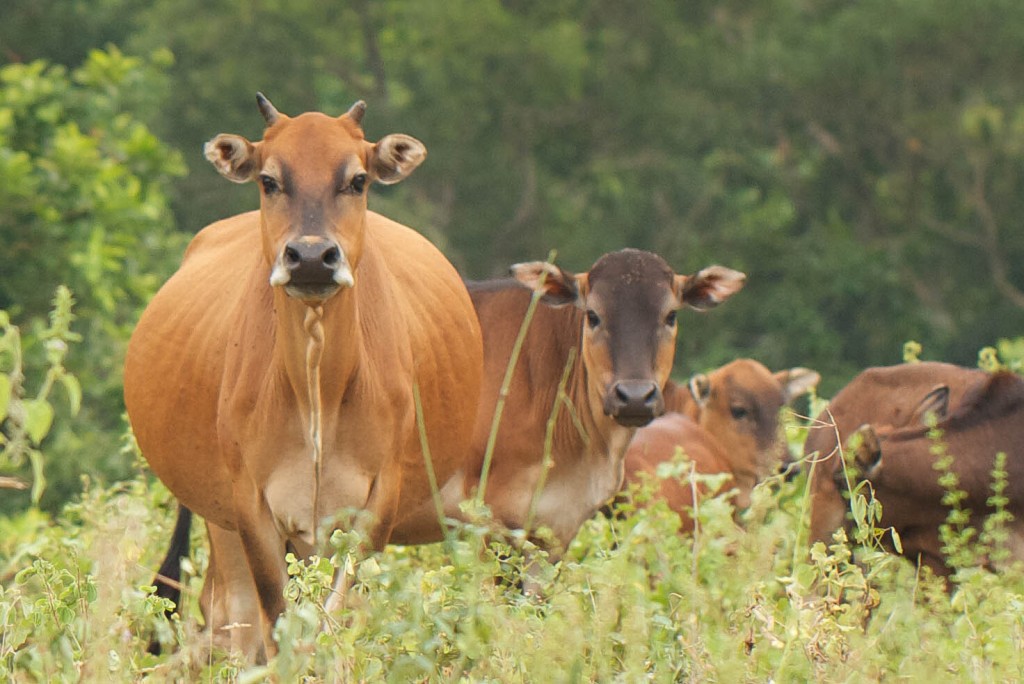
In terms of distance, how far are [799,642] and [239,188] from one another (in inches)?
997

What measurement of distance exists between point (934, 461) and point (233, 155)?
10.00ft

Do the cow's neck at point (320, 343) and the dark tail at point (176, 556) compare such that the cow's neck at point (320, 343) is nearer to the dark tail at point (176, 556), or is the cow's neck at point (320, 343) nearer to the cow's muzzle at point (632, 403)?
the cow's muzzle at point (632, 403)

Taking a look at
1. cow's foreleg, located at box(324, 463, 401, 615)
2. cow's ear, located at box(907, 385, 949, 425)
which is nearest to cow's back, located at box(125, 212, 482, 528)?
cow's foreleg, located at box(324, 463, 401, 615)

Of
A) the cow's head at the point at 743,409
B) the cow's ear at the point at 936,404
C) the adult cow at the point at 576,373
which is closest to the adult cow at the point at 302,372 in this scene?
the adult cow at the point at 576,373

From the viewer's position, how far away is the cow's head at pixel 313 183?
5.22 metres

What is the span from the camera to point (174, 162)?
523 inches

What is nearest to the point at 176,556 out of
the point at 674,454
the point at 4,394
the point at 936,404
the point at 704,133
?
the point at 674,454

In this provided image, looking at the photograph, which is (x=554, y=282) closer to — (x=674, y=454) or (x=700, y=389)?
(x=674, y=454)

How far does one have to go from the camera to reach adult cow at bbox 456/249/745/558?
697 cm

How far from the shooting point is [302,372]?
216 inches

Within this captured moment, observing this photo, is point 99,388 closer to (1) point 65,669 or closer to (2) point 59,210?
(2) point 59,210

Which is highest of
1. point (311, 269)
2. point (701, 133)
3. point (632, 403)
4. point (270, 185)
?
point (270, 185)

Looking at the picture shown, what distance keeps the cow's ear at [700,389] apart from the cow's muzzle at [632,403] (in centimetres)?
411

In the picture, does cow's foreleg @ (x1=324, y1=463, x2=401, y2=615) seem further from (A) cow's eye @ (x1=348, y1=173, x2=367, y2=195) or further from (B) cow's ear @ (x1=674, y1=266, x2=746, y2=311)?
(B) cow's ear @ (x1=674, y1=266, x2=746, y2=311)
